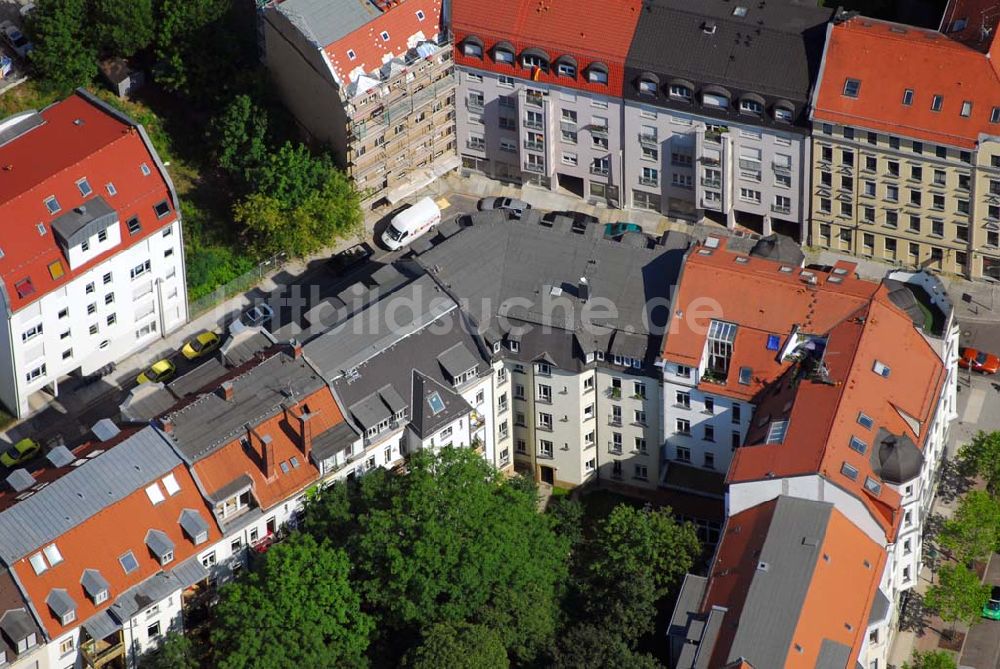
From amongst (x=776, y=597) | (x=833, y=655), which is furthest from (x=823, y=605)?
(x=833, y=655)

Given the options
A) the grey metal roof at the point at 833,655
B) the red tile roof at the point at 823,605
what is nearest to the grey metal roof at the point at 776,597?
the red tile roof at the point at 823,605

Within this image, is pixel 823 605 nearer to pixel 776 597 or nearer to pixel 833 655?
pixel 776 597

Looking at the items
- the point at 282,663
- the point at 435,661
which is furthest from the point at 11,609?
the point at 435,661

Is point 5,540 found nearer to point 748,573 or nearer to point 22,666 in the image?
point 22,666

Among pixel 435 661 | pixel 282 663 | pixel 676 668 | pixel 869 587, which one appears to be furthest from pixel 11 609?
pixel 869 587

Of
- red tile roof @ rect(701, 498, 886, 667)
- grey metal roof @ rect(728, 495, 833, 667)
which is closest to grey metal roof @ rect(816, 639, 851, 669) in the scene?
red tile roof @ rect(701, 498, 886, 667)

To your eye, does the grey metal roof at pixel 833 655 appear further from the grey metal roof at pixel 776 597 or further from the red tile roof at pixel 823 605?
the grey metal roof at pixel 776 597
